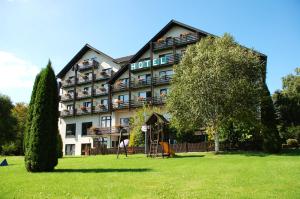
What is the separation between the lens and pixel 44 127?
620 inches

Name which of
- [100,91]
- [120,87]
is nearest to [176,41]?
[120,87]

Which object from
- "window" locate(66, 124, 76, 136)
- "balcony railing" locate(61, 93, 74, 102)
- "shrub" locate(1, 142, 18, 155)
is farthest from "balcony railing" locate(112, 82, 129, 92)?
"shrub" locate(1, 142, 18, 155)

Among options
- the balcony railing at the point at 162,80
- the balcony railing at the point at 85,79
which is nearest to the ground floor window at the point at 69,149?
the balcony railing at the point at 85,79

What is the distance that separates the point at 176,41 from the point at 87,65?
16900 millimetres

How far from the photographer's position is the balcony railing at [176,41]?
132 ft

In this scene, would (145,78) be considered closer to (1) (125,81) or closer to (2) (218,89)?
(1) (125,81)

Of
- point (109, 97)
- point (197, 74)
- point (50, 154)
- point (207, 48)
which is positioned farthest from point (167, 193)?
point (109, 97)

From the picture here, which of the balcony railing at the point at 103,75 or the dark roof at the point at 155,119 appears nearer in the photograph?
the dark roof at the point at 155,119

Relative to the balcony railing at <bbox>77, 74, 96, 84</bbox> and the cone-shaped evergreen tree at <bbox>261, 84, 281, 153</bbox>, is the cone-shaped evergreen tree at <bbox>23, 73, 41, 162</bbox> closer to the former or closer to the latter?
the cone-shaped evergreen tree at <bbox>261, 84, 281, 153</bbox>

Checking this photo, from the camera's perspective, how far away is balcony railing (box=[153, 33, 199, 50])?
132 ft

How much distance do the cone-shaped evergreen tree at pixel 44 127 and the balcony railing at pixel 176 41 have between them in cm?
2614

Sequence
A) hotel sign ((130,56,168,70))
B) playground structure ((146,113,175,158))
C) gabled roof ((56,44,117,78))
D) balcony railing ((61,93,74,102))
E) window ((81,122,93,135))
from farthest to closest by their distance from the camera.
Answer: balcony railing ((61,93,74,102))
gabled roof ((56,44,117,78))
window ((81,122,93,135))
hotel sign ((130,56,168,70))
playground structure ((146,113,175,158))

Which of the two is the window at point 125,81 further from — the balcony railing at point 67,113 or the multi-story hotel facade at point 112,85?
the balcony railing at point 67,113

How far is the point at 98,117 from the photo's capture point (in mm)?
49000
